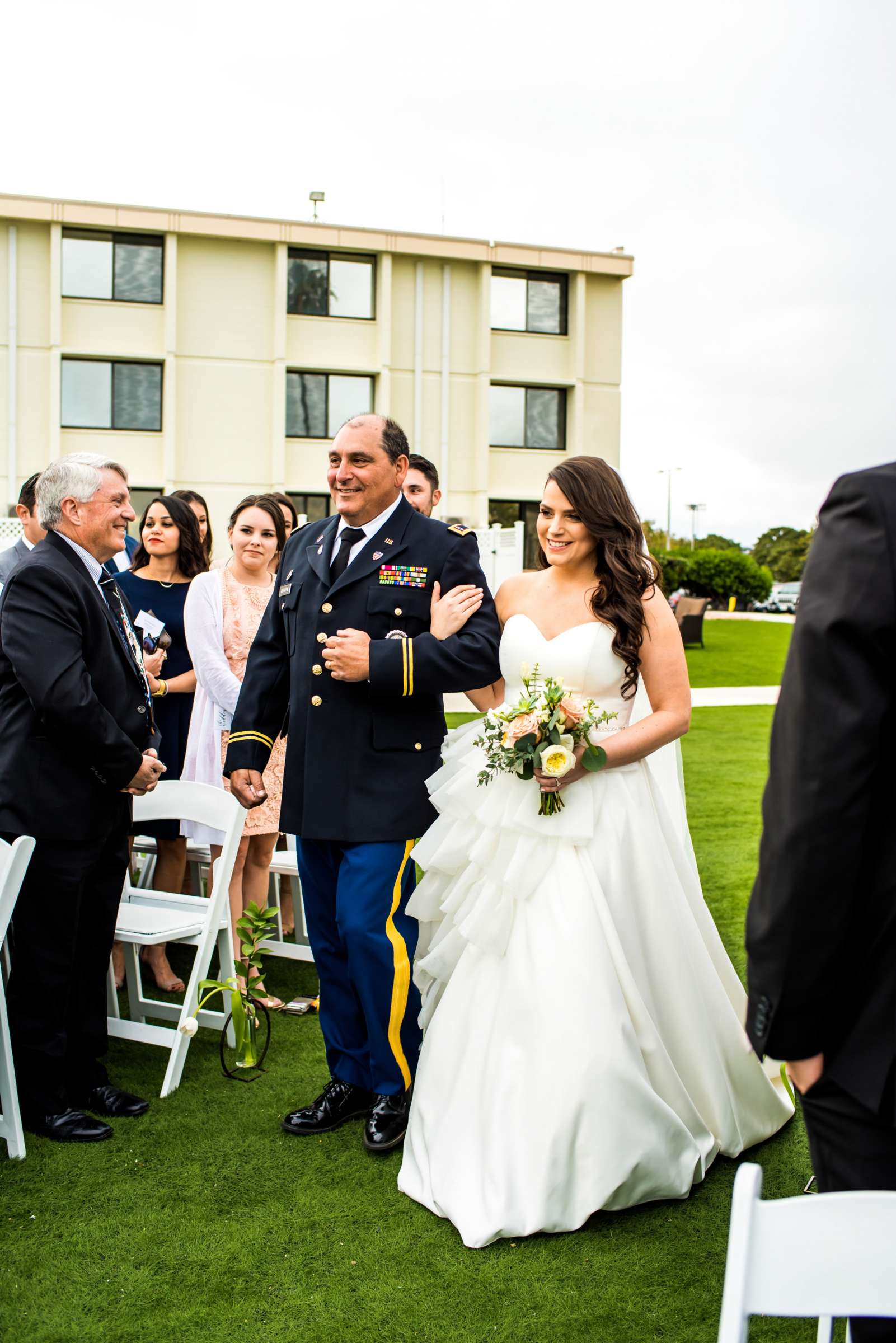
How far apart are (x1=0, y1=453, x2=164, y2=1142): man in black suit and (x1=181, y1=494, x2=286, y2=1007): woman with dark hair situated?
3.83 feet

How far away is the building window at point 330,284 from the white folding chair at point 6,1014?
2527cm

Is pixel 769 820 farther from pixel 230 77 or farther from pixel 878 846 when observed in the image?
pixel 230 77

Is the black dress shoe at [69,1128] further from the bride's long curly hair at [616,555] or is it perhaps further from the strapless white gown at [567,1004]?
the bride's long curly hair at [616,555]

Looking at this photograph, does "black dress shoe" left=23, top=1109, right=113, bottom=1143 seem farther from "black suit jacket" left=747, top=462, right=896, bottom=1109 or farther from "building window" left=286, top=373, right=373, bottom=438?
"building window" left=286, top=373, right=373, bottom=438

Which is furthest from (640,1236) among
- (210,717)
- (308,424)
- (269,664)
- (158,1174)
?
(308,424)

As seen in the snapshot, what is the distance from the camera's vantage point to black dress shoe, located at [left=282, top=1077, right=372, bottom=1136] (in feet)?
13.1

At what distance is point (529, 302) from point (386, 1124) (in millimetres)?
27215

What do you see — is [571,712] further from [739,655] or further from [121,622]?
[739,655]

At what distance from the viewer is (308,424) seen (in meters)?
27.4

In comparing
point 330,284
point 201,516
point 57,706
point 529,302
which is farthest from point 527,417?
point 57,706

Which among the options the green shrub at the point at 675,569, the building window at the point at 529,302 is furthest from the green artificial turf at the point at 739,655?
the building window at the point at 529,302

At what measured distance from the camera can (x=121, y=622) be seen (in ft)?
14.3

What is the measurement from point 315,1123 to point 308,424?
24.8 metres

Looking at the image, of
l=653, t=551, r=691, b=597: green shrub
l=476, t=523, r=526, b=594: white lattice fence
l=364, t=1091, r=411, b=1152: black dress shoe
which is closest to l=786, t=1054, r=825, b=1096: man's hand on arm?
l=364, t=1091, r=411, b=1152: black dress shoe
